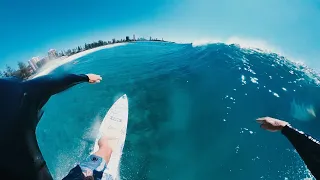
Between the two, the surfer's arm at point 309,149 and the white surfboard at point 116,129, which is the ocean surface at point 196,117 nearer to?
the white surfboard at point 116,129

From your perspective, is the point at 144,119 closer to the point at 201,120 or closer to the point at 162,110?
the point at 162,110

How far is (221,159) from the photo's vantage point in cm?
860

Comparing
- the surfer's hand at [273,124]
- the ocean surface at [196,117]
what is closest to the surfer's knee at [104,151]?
the ocean surface at [196,117]

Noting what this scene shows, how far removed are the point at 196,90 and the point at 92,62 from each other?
28.0 feet

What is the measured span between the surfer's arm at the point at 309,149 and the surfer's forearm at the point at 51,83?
4.01 m

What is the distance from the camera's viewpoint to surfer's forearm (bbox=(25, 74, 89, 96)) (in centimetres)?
422

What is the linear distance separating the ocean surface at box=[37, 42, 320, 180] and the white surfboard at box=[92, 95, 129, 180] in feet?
0.80

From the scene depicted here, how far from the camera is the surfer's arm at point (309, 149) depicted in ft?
12.0

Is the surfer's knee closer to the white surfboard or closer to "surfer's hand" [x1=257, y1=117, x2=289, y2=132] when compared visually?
the white surfboard

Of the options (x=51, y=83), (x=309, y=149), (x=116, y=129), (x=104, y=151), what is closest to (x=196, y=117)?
(x=116, y=129)

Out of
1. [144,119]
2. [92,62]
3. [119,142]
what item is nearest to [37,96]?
[119,142]

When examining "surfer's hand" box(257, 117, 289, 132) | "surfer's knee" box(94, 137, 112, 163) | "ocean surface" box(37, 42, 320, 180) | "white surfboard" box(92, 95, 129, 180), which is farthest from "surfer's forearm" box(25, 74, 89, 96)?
"ocean surface" box(37, 42, 320, 180)

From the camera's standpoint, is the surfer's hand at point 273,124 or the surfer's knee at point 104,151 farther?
the surfer's knee at point 104,151

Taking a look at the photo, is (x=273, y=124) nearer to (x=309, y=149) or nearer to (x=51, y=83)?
(x=309, y=149)
